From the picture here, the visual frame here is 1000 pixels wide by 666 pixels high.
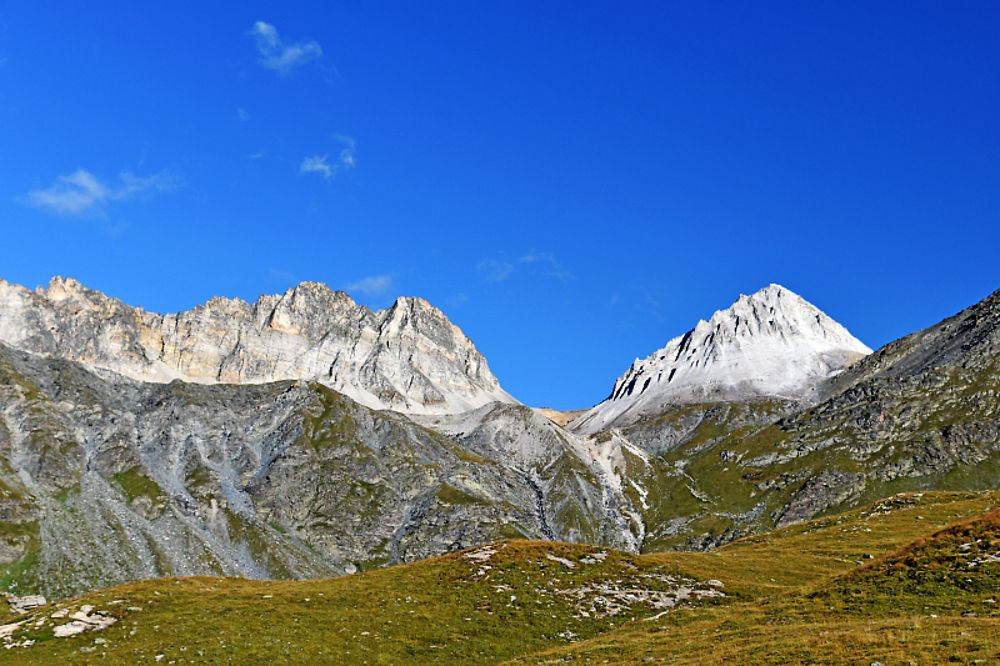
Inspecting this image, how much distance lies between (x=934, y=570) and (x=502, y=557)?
122 ft

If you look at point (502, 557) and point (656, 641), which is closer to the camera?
point (656, 641)

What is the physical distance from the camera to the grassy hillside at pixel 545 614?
4012cm

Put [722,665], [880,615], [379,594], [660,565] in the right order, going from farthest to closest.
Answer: [660,565]
[379,594]
[880,615]
[722,665]

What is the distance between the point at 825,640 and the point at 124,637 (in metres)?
46.7

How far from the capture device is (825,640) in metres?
37.5

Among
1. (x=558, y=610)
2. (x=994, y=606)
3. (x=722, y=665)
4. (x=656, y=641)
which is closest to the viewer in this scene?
(x=722, y=665)

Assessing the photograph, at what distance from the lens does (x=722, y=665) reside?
3638cm

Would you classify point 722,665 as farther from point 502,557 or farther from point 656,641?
point 502,557

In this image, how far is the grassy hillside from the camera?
4012cm

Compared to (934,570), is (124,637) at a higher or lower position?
higher

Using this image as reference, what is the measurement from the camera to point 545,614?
60219 millimetres

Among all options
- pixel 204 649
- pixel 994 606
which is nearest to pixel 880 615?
pixel 994 606

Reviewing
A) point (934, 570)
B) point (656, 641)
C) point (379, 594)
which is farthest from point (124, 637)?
point (934, 570)

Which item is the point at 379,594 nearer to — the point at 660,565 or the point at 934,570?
the point at 660,565
